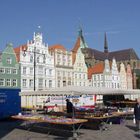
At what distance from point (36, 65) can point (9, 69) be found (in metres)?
6.39

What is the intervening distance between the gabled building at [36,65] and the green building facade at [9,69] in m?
1.45

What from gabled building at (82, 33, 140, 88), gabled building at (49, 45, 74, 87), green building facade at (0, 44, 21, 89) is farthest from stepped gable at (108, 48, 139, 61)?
Answer: green building facade at (0, 44, 21, 89)

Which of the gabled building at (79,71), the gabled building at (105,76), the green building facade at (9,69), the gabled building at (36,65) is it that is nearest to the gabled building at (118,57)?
the gabled building at (105,76)

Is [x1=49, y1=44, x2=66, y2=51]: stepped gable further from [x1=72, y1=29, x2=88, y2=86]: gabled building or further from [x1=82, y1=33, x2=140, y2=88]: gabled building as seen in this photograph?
[x1=82, y1=33, x2=140, y2=88]: gabled building

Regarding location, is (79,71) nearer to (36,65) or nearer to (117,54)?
(36,65)

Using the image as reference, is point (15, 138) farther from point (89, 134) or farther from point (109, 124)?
point (109, 124)

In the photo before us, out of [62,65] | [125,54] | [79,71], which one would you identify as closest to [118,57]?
[125,54]

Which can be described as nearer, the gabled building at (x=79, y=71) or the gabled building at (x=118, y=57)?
the gabled building at (x=79, y=71)

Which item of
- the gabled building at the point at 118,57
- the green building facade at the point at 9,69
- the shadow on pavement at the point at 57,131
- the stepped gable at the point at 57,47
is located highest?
the gabled building at the point at 118,57

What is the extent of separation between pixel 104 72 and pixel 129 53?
1475 inches

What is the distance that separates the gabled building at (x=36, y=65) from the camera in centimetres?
5323

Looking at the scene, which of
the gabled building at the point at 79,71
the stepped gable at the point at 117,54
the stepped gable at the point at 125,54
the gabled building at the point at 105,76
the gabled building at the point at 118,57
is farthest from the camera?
the stepped gable at the point at 125,54

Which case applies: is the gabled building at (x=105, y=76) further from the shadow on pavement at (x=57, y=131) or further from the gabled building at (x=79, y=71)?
the shadow on pavement at (x=57, y=131)

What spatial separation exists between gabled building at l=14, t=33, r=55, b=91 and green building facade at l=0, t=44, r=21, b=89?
1.45m
